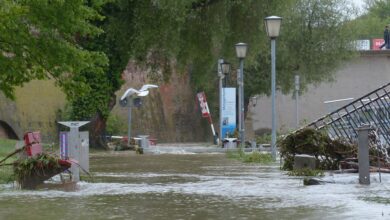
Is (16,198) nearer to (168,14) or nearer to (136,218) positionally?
(136,218)

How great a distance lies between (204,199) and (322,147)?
5.47 m

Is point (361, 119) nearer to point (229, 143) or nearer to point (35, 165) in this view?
point (35, 165)

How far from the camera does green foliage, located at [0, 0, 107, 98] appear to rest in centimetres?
1945

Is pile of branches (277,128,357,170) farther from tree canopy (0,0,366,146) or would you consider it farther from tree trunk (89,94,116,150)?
tree trunk (89,94,116,150)

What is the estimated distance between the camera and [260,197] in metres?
11.2

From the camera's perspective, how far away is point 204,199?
36.2 ft

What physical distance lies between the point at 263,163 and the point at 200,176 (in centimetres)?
552

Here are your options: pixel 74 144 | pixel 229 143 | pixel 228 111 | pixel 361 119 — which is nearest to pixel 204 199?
pixel 74 144

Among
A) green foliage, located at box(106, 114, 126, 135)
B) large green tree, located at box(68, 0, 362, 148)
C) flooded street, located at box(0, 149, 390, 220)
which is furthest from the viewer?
green foliage, located at box(106, 114, 126, 135)

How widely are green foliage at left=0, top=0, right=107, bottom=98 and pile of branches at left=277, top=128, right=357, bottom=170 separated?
21.1ft

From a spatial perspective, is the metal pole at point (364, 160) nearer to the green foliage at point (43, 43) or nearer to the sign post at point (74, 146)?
the sign post at point (74, 146)

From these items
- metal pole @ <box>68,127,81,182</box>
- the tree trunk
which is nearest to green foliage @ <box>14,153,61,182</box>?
metal pole @ <box>68,127,81,182</box>

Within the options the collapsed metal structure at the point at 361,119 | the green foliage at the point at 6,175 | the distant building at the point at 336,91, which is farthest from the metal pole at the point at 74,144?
the distant building at the point at 336,91

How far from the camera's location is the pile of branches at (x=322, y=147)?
15898 mm
